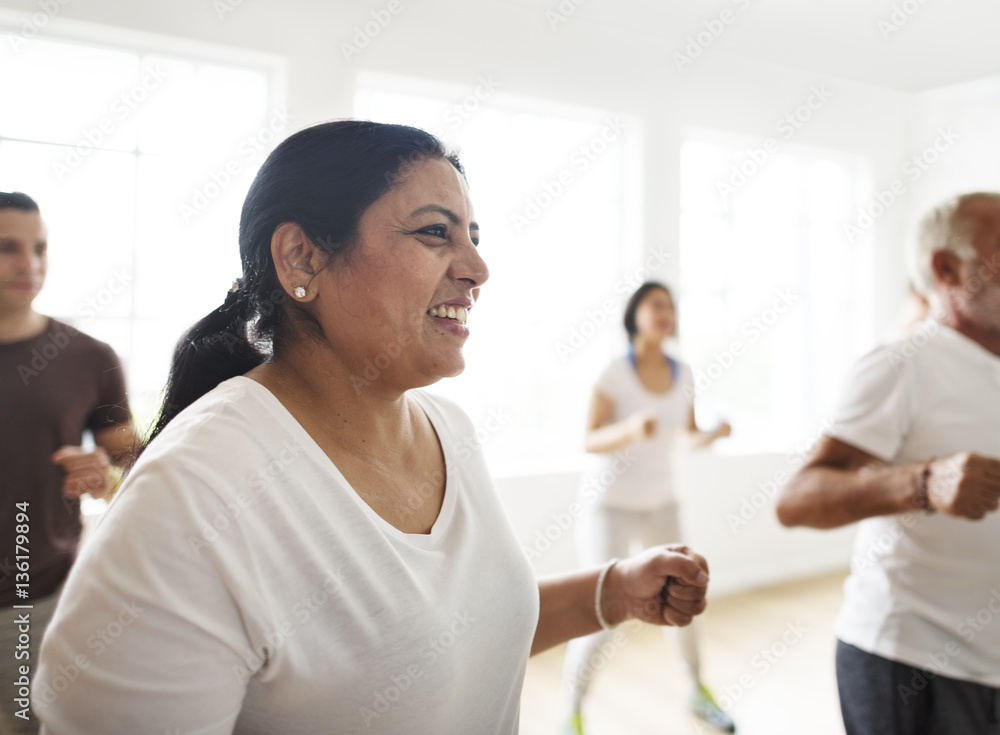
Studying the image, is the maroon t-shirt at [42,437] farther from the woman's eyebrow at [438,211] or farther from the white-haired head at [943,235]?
the white-haired head at [943,235]

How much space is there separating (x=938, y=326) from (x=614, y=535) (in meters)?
1.56

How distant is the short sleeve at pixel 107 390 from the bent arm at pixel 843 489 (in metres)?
1.62

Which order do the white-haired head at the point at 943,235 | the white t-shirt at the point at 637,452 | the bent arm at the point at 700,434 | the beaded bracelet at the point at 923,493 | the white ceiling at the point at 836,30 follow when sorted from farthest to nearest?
the white ceiling at the point at 836,30 → the bent arm at the point at 700,434 → the white t-shirt at the point at 637,452 → the white-haired head at the point at 943,235 → the beaded bracelet at the point at 923,493

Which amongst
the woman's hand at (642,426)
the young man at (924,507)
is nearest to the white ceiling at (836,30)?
the woman's hand at (642,426)

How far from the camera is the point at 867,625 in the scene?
1.45 meters

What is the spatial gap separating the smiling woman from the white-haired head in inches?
38.7

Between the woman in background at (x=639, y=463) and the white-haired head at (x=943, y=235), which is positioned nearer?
the white-haired head at (x=943, y=235)

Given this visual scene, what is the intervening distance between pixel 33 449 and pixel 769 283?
478 cm

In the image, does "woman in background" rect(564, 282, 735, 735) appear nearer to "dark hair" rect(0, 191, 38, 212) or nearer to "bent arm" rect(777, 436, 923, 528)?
"bent arm" rect(777, 436, 923, 528)

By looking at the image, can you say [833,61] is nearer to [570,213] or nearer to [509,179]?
[570,213]

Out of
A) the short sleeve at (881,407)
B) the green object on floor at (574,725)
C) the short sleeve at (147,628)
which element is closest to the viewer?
the short sleeve at (147,628)

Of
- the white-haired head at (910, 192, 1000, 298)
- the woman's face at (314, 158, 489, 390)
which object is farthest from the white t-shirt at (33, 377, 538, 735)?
the white-haired head at (910, 192, 1000, 298)

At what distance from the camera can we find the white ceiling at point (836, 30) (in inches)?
154

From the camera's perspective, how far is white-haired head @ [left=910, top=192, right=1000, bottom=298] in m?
1.57
